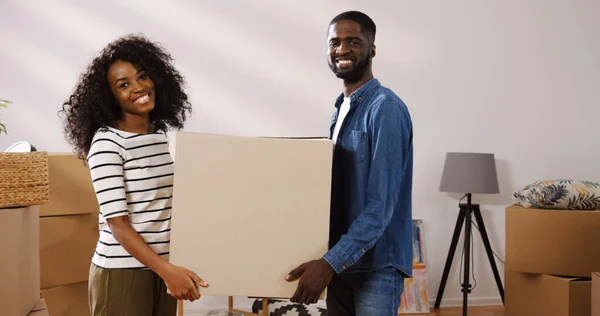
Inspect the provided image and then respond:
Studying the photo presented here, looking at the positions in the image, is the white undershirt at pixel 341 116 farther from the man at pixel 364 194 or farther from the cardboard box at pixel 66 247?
the cardboard box at pixel 66 247

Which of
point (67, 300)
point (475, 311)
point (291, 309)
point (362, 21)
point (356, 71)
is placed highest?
point (362, 21)

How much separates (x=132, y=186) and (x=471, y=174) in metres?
2.63

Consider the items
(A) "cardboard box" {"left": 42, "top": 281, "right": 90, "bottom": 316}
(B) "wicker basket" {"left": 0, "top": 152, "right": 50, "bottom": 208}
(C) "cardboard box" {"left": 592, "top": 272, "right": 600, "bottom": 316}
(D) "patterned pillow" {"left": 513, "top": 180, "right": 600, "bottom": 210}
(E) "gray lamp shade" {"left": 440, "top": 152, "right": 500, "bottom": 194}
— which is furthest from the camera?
(E) "gray lamp shade" {"left": 440, "top": 152, "right": 500, "bottom": 194}

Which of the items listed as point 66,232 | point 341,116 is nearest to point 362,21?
point 341,116

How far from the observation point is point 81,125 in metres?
1.55

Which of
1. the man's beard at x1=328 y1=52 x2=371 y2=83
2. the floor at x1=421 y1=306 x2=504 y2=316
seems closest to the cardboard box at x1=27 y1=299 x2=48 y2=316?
the man's beard at x1=328 y1=52 x2=371 y2=83

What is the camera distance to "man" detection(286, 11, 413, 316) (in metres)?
1.37

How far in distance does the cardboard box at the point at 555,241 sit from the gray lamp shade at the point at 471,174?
33 cm

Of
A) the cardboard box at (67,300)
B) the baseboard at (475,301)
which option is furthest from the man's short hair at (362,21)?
the baseboard at (475,301)

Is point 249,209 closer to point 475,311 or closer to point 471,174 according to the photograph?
point 471,174

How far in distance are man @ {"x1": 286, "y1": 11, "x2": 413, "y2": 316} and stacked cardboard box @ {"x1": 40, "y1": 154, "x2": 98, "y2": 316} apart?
109 centimetres

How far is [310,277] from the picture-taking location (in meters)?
1.33

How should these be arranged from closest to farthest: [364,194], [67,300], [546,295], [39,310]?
[364,194]
[39,310]
[67,300]
[546,295]

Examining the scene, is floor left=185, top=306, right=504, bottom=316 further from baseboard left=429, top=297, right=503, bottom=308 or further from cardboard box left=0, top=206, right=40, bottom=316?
cardboard box left=0, top=206, right=40, bottom=316
